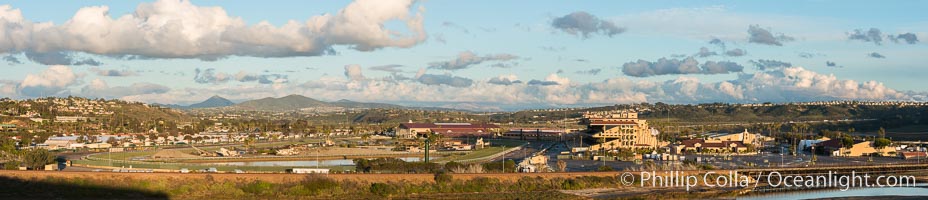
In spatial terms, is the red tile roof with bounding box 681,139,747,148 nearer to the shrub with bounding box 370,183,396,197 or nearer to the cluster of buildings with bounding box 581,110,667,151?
the cluster of buildings with bounding box 581,110,667,151

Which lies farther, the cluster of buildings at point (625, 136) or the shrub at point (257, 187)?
the cluster of buildings at point (625, 136)

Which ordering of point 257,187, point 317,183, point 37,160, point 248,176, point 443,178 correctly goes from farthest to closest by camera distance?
1. point 37,160
2. point 443,178
3. point 248,176
4. point 317,183
5. point 257,187

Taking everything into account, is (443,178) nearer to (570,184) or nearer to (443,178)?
(443,178)

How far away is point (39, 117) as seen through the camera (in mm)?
161750

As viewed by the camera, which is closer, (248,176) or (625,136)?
(248,176)

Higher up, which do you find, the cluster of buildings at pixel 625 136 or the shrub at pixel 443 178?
the cluster of buildings at pixel 625 136

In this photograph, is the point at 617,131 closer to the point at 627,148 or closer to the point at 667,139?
the point at 627,148

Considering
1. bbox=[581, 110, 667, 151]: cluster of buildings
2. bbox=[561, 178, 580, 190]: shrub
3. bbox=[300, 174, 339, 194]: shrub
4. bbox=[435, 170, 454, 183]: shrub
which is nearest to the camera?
bbox=[300, 174, 339, 194]: shrub

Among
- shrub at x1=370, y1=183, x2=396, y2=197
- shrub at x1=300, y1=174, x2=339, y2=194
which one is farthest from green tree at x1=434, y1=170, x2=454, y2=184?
shrub at x1=300, y1=174, x2=339, y2=194

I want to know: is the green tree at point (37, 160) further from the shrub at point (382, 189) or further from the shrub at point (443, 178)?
the shrub at point (443, 178)

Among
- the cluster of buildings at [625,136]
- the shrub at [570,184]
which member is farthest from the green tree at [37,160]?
the cluster of buildings at [625,136]

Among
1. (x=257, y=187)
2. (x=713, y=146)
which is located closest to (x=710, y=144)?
(x=713, y=146)

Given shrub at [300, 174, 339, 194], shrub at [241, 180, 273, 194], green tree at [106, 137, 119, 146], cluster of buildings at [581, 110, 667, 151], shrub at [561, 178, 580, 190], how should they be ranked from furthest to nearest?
green tree at [106, 137, 119, 146] → cluster of buildings at [581, 110, 667, 151] → shrub at [561, 178, 580, 190] → shrub at [300, 174, 339, 194] → shrub at [241, 180, 273, 194]

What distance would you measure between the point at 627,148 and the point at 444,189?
55.1 meters
